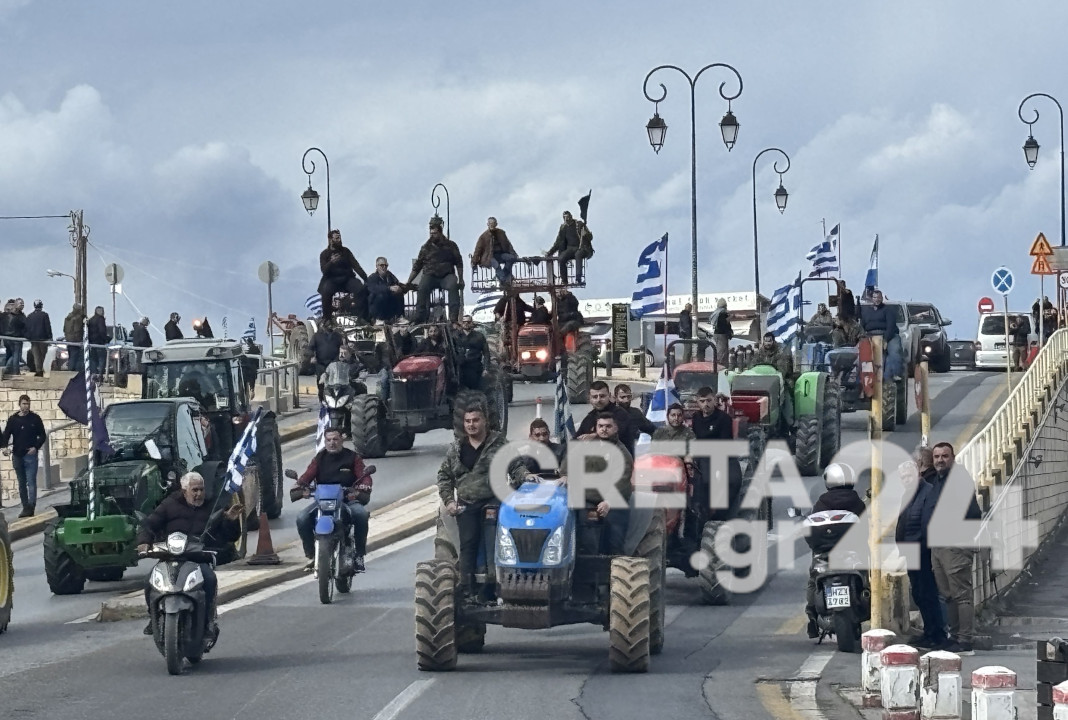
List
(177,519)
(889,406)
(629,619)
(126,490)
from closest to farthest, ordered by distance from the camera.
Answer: (629,619) < (177,519) < (126,490) < (889,406)

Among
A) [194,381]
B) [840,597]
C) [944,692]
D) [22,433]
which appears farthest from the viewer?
[22,433]

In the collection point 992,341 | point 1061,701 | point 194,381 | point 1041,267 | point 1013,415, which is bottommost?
point 1061,701

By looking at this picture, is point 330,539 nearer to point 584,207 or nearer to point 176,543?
point 176,543

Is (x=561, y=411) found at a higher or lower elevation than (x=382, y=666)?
higher

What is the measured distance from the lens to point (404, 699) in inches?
498

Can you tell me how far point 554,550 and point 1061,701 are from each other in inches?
187

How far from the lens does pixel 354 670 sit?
46.2ft

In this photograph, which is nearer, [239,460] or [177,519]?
[177,519]

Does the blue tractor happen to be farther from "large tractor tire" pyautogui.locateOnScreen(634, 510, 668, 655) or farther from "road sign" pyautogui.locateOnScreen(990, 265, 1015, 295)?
"road sign" pyautogui.locateOnScreen(990, 265, 1015, 295)

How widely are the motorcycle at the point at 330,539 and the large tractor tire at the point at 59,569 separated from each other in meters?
3.33

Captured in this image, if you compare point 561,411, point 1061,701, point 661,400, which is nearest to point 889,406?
point 661,400

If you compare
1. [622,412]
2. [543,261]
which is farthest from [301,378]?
[622,412]

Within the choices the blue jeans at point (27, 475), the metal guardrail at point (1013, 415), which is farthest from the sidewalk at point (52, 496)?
the metal guardrail at point (1013, 415)

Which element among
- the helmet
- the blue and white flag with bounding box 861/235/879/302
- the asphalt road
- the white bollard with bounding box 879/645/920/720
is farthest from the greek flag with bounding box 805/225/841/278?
the white bollard with bounding box 879/645/920/720
